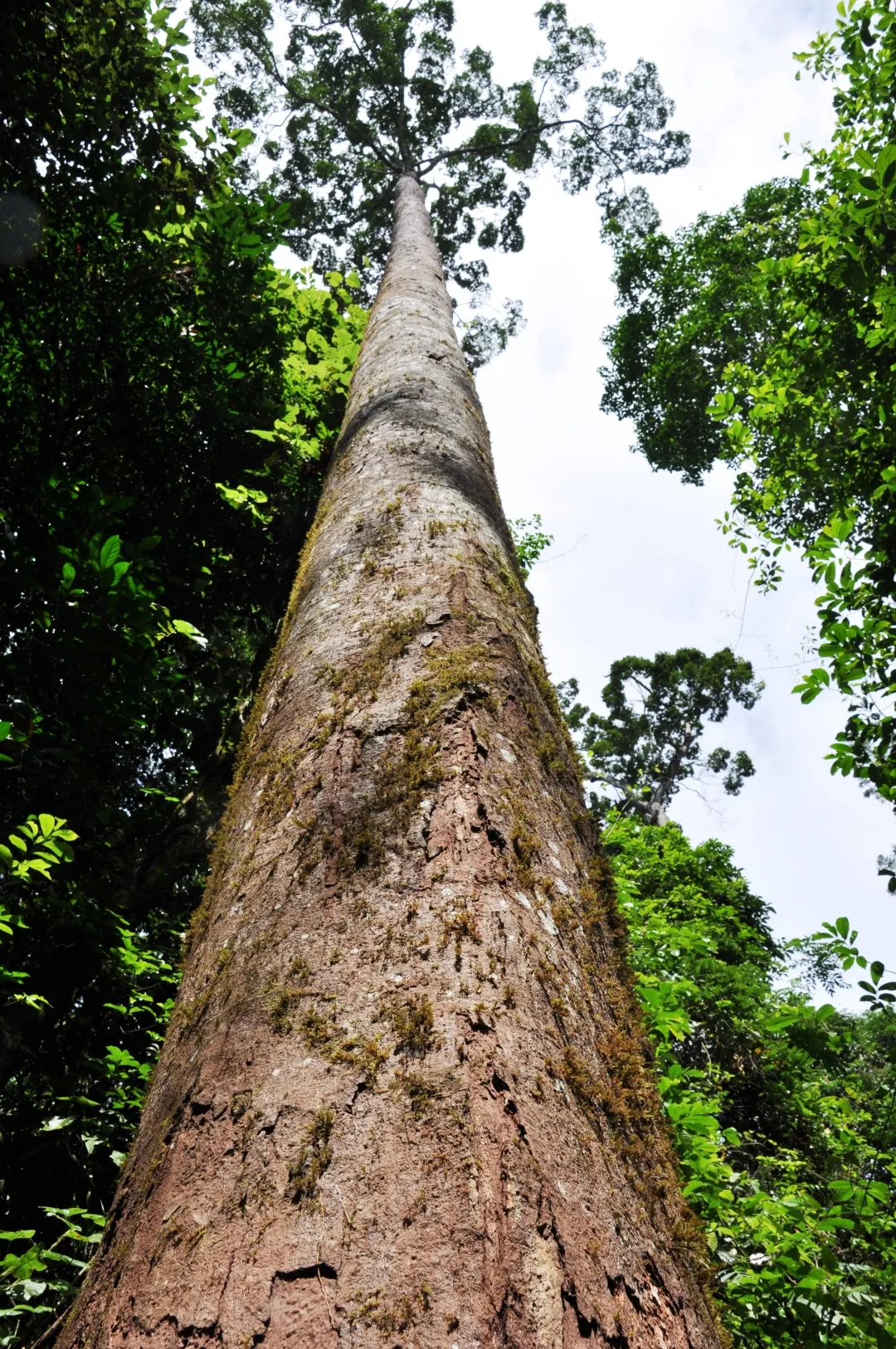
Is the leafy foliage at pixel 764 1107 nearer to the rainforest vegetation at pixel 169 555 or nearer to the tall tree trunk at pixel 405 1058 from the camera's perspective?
the rainforest vegetation at pixel 169 555

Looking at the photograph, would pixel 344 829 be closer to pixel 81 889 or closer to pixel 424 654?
pixel 424 654

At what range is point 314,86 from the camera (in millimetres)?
12773

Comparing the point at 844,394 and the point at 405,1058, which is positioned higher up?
the point at 844,394

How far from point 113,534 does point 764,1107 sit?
372 inches

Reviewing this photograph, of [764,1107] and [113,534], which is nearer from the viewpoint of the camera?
[113,534]

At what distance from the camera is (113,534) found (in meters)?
3.02

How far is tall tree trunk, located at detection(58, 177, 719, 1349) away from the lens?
714 mm

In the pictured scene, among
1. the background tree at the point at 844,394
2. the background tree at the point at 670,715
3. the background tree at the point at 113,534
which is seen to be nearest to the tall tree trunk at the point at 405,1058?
the background tree at the point at 113,534

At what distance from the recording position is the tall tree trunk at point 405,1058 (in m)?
0.71

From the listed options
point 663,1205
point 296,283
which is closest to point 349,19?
point 296,283

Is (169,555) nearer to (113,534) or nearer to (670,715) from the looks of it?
(113,534)

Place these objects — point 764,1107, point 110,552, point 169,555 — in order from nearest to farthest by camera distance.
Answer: point 110,552
point 169,555
point 764,1107

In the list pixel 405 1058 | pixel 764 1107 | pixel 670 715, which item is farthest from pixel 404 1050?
pixel 670 715

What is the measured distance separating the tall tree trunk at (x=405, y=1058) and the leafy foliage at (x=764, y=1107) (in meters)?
0.98
